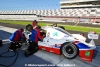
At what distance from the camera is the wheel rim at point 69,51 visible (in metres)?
5.13

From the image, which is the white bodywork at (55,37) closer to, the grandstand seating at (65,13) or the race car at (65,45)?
the race car at (65,45)

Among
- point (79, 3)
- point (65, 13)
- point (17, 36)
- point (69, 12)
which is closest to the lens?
point (17, 36)

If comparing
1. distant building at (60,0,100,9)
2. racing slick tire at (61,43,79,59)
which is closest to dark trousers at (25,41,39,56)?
racing slick tire at (61,43,79,59)

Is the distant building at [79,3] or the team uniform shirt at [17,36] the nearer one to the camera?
the team uniform shirt at [17,36]

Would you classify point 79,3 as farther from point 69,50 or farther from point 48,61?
point 48,61

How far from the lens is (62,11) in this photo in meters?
58.1

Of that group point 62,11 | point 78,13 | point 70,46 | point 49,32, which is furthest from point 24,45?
point 62,11

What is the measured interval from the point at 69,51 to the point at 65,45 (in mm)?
290

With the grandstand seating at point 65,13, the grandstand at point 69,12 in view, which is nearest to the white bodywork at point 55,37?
the grandstand at point 69,12

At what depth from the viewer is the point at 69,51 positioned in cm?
520

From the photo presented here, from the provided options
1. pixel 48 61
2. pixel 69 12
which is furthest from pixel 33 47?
pixel 69 12

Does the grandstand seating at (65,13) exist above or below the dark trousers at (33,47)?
above

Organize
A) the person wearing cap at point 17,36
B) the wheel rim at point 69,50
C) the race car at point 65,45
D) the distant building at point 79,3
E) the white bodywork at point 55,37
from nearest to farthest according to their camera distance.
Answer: the race car at point 65,45 → the wheel rim at point 69,50 → the white bodywork at point 55,37 → the person wearing cap at point 17,36 → the distant building at point 79,3

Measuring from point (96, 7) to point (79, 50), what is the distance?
53.4 metres
